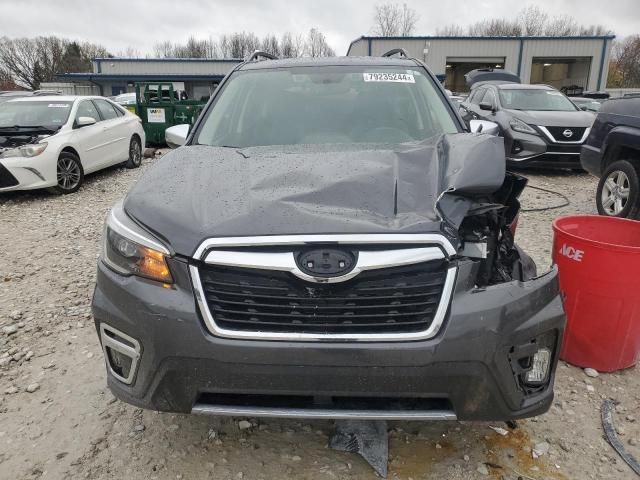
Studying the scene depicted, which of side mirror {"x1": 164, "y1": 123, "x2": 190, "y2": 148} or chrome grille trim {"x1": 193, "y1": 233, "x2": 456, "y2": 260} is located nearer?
chrome grille trim {"x1": 193, "y1": 233, "x2": 456, "y2": 260}

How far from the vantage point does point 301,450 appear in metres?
2.33

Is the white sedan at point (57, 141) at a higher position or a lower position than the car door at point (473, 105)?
lower

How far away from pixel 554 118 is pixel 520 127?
2.14ft

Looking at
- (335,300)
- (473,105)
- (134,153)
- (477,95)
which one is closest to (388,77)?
(335,300)

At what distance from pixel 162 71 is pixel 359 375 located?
4742 centimetres

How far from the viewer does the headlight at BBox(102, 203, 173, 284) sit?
1.90m

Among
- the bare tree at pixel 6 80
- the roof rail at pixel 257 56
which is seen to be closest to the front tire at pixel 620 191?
the roof rail at pixel 257 56

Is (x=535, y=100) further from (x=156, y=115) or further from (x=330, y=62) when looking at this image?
(x=156, y=115)

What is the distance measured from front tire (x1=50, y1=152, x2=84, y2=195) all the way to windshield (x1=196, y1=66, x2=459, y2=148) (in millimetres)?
5344

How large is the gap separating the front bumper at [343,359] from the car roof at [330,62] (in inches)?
86.7

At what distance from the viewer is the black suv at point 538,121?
8.34 metres

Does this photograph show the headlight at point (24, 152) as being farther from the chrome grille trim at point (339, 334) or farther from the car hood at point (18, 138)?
the chrome grille trim at point (339, 334)

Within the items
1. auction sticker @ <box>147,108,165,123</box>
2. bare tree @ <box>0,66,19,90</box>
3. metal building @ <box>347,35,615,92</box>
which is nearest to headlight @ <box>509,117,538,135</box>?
auction sticker @ <box>147,108,165,123</box>

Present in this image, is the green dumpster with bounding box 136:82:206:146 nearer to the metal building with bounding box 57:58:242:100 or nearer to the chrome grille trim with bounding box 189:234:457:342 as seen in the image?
the chrome grille trim with bounding box 189:234:457:342
